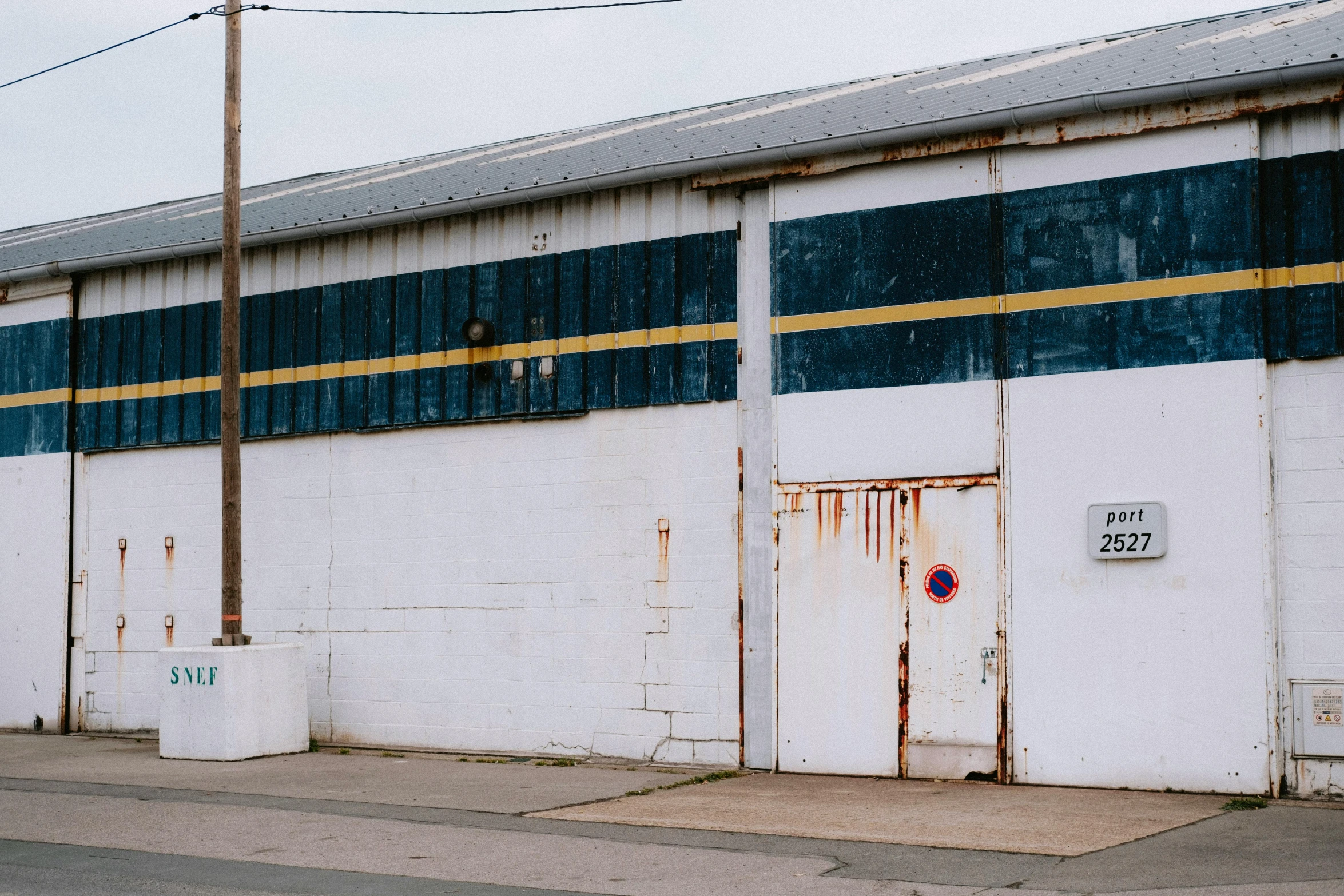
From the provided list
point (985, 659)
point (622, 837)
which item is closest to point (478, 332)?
point (985, 659)

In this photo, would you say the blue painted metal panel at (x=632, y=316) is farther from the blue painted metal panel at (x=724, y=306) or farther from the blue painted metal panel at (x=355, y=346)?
the blue painted metal panel at (x=355, y=346)

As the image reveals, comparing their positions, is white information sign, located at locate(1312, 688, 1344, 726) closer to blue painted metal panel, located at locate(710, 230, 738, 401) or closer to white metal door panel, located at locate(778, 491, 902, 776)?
white metal door panel, located at locate(778, 491, 902, 776)

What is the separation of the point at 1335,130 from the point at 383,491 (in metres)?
9.80

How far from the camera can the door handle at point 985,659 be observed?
12.1m

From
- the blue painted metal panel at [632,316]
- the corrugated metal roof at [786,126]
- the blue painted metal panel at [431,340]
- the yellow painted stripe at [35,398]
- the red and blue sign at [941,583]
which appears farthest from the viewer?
the yellow painted stripe at [35,398]

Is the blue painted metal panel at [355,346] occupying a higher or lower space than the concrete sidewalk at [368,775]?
higher

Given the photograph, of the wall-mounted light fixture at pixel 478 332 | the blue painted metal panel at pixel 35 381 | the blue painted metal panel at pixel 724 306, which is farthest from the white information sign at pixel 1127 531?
the blue painted metal panel at pixel 35 381

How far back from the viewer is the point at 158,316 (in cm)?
1731

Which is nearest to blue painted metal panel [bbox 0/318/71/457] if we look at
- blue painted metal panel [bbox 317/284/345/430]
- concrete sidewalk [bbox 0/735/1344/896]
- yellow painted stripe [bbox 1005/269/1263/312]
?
blue painted metal panel [bbox 317/284/345/430]

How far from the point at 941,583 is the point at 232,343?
7582mm

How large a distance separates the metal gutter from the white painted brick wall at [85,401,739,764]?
2.27 meters

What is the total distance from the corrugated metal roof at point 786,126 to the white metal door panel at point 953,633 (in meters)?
3.32

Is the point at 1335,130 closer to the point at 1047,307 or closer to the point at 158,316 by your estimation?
the point at 1047,307

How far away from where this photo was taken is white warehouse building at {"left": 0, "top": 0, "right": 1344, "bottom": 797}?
11.3 meters
